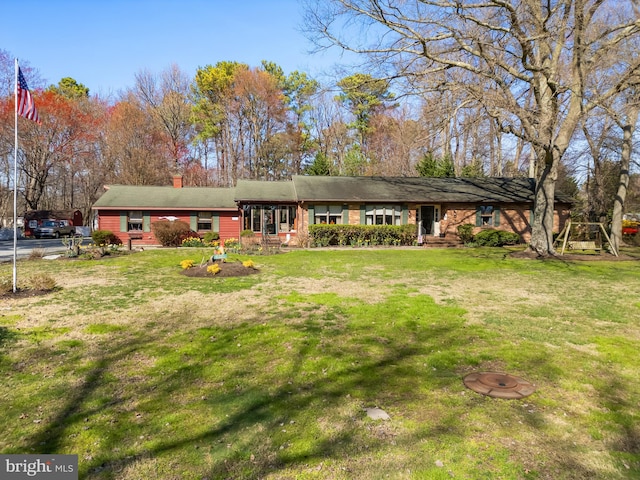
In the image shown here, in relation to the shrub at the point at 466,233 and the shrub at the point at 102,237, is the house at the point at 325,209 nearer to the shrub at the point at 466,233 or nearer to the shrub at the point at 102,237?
the shrub at the point at 466,233

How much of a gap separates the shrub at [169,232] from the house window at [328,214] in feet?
26.4

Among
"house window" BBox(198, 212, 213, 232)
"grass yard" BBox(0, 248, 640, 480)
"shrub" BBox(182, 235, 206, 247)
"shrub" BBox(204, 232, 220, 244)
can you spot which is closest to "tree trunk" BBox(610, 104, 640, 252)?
"grass yard" BBox(0, 248, 640, 480)

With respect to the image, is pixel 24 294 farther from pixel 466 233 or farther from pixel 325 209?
pixel 466 233

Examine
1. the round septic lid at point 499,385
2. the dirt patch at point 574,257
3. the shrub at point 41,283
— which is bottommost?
the round septic lid at point 499,385

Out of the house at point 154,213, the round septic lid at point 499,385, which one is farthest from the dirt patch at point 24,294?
the house at point 154,213

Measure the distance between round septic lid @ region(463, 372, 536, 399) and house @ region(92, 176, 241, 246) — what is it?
2218 centimetres

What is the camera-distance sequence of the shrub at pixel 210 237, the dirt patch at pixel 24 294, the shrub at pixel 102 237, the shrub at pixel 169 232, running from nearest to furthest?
the dirt patch at pixel 24 294
the shrub at pixel 102 237
the shrub at pixel 169 232
the shrub at pixel 210 237

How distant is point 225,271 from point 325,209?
12267 mm

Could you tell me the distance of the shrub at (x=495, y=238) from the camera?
2250 centimetres

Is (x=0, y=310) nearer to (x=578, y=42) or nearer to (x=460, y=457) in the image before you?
(x=460, y=457)

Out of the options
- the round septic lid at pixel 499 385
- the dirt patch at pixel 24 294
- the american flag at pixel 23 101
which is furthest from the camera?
the american flag at pixel 23 101

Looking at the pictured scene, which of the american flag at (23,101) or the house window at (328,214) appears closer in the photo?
the american flag at (23,101)

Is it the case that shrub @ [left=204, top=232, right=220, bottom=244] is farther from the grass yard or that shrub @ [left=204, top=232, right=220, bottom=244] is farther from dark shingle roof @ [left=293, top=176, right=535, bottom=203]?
the grass yard

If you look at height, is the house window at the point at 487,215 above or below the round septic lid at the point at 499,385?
above
